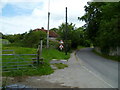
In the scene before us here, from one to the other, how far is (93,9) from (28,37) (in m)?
15.7

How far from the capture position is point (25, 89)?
6543 mm

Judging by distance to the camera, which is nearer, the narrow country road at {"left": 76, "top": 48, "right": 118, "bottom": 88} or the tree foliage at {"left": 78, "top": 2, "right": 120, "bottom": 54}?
the narrow country road at {"left": 76, "top": 48, "right": 118, "bottom": 88}

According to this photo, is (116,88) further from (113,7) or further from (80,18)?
(80,18)

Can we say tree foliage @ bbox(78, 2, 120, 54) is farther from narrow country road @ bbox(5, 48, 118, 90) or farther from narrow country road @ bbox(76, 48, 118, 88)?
narrow country road @ bbox(5, 48, 118, 90)

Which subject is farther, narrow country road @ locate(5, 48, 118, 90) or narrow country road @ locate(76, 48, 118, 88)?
narrow country road @ locate(76, 48, 118, 88)

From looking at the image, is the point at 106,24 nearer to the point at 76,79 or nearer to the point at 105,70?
the point at 105,70

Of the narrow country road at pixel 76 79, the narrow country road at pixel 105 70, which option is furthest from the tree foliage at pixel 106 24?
the narrow country road at pixel 76 79

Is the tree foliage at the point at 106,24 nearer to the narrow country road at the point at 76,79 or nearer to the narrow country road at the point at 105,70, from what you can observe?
the narrow country road at the point at 105,70

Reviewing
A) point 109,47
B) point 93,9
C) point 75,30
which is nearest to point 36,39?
point 109,47

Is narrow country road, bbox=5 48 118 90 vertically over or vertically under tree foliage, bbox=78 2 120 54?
under

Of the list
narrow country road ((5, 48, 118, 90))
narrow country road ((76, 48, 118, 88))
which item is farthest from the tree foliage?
narrow country road ((5, 48, 118, 90))

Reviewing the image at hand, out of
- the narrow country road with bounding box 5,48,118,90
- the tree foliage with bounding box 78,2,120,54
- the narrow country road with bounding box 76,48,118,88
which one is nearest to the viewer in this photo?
the narrow country road with bounding box 5,48,118,90

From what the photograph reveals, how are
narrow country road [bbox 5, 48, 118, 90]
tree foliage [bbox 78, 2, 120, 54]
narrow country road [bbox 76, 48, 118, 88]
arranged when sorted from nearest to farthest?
narrow country road [bbox 5, 48, 118, 90] < narrow country road [bbox 76, 48, 118, 88] < tree foliage [bbox 78, 2, 120, 54]

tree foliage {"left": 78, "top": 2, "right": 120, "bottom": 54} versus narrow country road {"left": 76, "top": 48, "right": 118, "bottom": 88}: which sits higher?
tree foliage {"left": 78, "top": 2, "right": 120, "bottom": 54}
